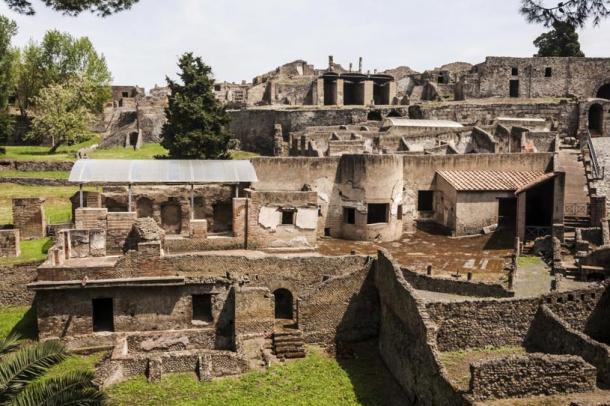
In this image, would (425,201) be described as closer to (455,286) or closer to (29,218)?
(455,286)

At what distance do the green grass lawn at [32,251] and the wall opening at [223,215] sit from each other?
6.07 metres

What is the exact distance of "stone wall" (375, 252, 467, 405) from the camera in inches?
574

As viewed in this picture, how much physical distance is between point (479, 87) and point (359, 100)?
8.97 metres

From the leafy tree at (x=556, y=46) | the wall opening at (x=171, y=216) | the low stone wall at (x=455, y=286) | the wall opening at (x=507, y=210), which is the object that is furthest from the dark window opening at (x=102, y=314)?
the leafy tree at (x=556, y=46)

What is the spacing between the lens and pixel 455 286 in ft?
63.9

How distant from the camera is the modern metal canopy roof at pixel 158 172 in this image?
2411cm

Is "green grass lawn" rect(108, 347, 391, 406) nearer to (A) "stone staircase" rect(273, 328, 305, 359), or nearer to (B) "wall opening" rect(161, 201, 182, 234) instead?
(A) "stone staircase" rect(273, 328, 305, 359)

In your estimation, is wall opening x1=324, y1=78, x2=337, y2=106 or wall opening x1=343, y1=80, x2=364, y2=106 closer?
wall opening x1=324, y1=78, x2=337, y2=106

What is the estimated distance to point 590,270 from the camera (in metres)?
20.6

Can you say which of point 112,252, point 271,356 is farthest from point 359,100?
point 271,356

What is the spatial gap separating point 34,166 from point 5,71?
1039cm

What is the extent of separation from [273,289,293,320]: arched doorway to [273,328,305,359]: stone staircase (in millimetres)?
1586

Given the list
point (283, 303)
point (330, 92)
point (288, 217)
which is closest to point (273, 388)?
point (283, 303)

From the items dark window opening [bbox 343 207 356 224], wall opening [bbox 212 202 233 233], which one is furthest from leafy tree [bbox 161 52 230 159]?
dark window opening [bbox 343 207 356 224]
